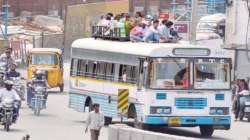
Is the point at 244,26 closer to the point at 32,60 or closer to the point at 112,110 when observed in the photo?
the point at 32,60

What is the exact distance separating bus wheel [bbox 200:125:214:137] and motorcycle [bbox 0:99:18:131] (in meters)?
5.24

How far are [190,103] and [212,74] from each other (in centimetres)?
100

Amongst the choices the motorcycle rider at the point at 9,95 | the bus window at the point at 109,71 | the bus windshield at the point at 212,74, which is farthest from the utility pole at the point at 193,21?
the motorcycle rider at the point at 9,95

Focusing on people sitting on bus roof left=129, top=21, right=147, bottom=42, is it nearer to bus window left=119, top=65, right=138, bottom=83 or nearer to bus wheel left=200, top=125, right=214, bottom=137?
bus window left=119, top=65, right=138, bottom=83

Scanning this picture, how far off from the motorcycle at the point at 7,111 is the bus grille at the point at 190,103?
4.53m

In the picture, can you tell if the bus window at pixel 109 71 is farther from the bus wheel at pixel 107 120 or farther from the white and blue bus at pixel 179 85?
the bus wheel at pixel 107 120

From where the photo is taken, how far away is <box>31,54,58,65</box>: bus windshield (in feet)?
153

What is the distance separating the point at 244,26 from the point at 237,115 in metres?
10.7

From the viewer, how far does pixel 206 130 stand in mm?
27656

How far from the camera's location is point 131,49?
1104 inches

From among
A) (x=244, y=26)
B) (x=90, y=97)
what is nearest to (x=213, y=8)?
(x=244, y=26)

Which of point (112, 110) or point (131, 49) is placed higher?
point (131, 49)

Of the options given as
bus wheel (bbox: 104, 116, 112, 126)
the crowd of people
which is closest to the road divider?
the crowd of people

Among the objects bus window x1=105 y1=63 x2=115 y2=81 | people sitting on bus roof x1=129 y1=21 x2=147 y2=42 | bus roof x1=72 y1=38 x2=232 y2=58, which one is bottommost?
bus window x1=105 y1=63 x2=115 y2=81
